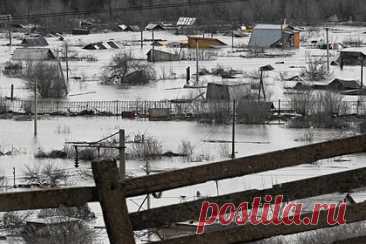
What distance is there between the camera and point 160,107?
322 inches

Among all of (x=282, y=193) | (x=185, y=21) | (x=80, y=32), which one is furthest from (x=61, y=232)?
(x=185, y=21)

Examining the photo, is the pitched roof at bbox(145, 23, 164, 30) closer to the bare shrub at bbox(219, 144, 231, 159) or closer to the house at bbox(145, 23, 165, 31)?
the house at bbox(145, 23, 165, 31)

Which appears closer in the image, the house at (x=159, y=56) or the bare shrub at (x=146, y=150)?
the bare shrub at (x=146, y=150)

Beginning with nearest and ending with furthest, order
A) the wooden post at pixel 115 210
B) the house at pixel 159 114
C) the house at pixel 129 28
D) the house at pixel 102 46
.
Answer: the wooden post at pixel 115 210
the house at pixel 159 114
the house at pixel 102 46
the house at pixel 129 28

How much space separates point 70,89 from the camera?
9.62m

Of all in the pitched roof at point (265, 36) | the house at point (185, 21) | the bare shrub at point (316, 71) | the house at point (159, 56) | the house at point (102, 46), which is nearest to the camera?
the bare shrub at point (316, 71)

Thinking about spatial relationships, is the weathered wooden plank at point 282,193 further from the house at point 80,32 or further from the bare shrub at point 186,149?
the house at point 80,32

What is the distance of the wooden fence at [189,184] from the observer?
0.78 metres

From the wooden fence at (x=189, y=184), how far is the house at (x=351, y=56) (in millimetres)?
10971

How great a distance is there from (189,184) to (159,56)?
37.8 feet

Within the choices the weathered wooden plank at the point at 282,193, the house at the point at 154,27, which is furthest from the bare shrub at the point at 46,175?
the house at the point at 154,27

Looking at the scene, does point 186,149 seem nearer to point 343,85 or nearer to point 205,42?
point 343,85

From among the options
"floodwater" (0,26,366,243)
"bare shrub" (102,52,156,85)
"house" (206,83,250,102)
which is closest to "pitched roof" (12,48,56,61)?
"floodwater" (0,26,366,243)

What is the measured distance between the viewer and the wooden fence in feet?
2.56
